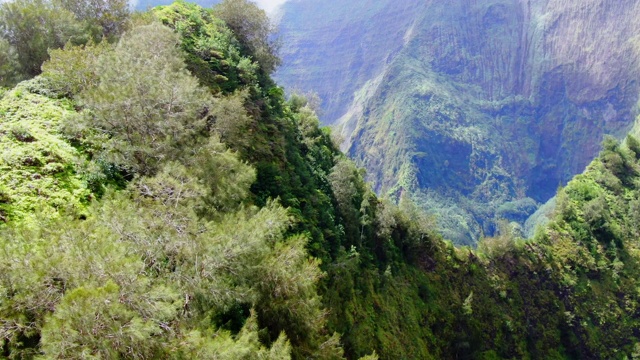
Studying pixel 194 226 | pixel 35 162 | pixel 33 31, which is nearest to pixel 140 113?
pixel 35 162

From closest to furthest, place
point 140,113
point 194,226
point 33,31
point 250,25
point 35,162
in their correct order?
1. point 194,226
2. point 35,162
3. point 140,113
4. point 33,31
5. point 250,25

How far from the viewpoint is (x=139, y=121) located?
13.1m

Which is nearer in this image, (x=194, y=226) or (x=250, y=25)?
(x=194, y=226)

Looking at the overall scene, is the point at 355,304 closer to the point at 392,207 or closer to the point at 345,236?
the point at 345,236

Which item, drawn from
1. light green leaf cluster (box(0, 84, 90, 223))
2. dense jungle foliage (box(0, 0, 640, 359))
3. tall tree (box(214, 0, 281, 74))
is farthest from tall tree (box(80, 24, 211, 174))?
tall tree (box(214, 0, 281, 74))

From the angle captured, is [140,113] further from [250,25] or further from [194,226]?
[250,25]

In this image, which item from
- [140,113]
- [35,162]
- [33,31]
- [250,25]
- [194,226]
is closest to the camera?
[194,226]

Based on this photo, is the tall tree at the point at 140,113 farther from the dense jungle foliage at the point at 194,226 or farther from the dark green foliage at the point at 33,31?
the dark green foliage at the point at 33,31

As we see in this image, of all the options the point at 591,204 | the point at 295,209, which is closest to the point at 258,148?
the point at 295,209

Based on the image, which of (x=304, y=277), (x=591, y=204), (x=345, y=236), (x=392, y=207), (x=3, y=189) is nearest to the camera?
(x=3, y=189)

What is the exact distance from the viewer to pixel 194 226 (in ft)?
32.3

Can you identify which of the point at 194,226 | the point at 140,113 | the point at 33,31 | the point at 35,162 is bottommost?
the point at 35,162

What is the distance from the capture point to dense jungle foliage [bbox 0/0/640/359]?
6957 millimetres

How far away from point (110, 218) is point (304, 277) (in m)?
5.64
